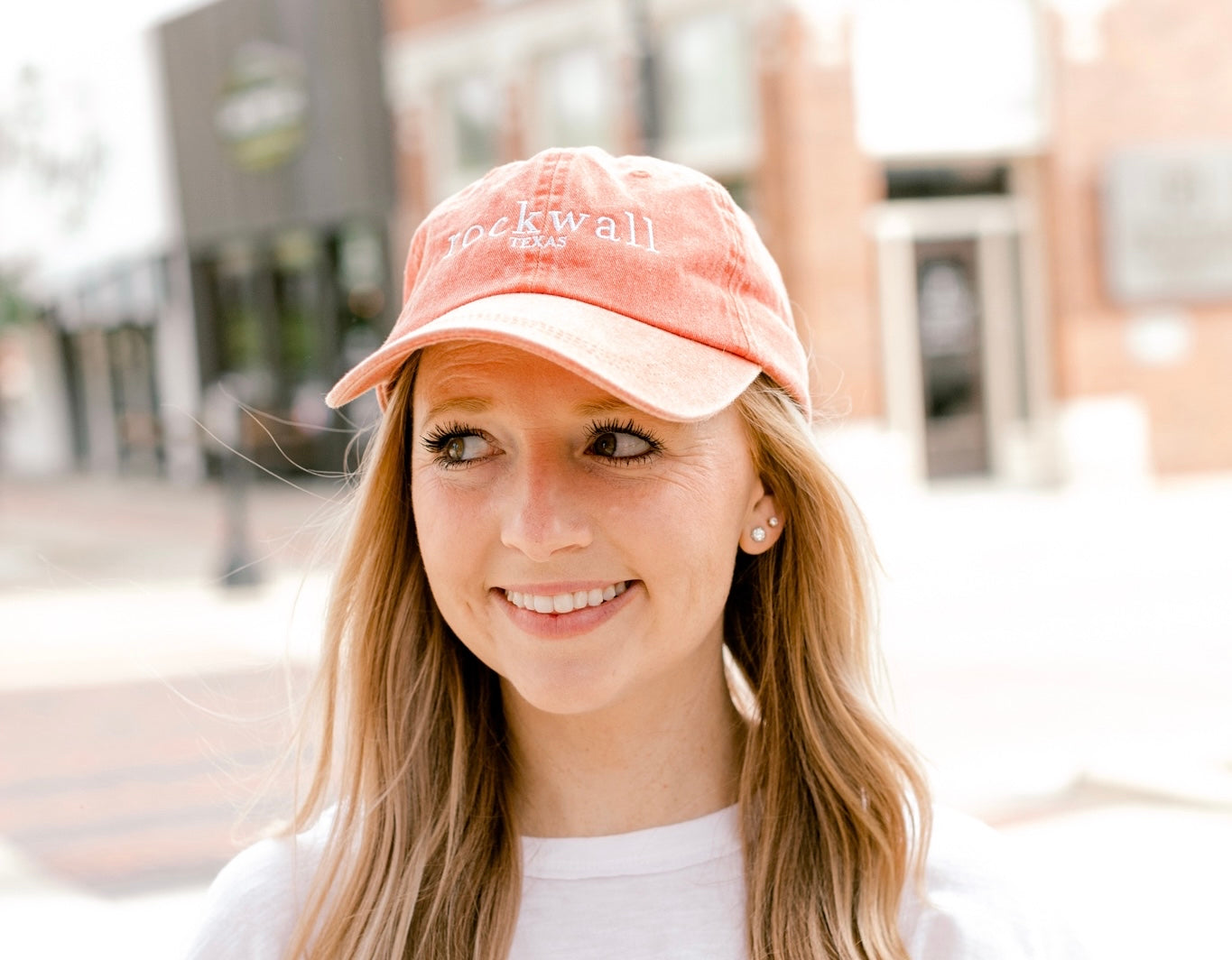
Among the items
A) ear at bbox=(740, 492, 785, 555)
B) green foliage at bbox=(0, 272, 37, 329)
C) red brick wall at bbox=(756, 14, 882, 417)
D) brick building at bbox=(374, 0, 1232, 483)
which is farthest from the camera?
green foliage at bbox=(0, 272, 37, 329)

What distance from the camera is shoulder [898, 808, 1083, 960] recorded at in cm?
153

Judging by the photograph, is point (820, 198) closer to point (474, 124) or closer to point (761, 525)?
point (474, 124)

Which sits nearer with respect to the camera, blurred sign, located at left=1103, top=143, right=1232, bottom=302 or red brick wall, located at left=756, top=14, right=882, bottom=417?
red brick wall, located at left=756, top=14, right=882, bottom=417

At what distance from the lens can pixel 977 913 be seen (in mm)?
1544

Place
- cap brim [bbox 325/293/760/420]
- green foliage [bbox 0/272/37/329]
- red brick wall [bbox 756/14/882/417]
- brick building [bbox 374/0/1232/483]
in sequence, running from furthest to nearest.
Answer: green foliage [bbox 0/272/37/329]
brick building [bbox 374/0/1232/483]
red brick wall [bbox 756/14/882/417]
cap brim [bbox 325/293/760/420]

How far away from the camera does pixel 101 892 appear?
5.06m

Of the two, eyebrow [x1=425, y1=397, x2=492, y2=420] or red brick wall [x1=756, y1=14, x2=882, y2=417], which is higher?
red brick wall [x1=756, y1=14, x2=882, y2=417]

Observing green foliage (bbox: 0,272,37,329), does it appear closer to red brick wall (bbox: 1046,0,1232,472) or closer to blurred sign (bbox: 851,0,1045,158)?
blurred sign (bbox: 851,0,1045,158)

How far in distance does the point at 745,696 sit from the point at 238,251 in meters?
21.2

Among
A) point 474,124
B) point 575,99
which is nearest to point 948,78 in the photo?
point 575,99

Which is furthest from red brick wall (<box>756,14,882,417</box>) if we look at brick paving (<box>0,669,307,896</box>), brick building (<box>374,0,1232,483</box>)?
brick paving (<box>0,669,307,896</box>)

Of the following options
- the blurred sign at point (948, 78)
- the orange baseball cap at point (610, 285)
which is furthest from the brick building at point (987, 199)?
the orange baseball cap at point (610, 285)

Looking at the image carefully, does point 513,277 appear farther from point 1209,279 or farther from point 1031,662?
point 1209,279

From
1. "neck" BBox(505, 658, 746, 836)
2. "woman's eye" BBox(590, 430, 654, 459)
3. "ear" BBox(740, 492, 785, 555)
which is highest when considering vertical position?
"woman's eye" BBox(590, 430, 654, 459)
